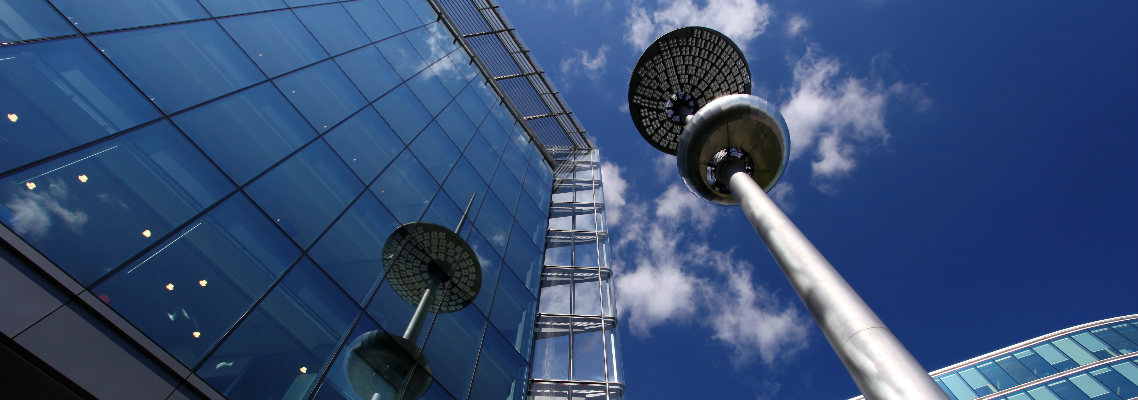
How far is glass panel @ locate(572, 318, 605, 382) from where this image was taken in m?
15.6

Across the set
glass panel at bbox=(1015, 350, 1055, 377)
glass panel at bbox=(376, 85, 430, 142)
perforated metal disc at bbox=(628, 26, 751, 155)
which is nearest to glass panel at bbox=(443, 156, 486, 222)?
glass panel at bbox=(376, 85, 430, 142)

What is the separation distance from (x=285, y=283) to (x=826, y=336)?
8373 mm

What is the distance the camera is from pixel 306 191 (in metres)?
10.3

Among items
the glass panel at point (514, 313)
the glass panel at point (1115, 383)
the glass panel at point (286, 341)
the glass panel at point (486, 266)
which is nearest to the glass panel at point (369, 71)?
the glass panel at point (486, 266)

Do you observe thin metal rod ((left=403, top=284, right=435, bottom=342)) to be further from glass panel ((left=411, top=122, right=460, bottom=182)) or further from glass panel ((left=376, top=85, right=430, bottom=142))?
glass panel ((left=376, top=85, right=430, bottom=142))

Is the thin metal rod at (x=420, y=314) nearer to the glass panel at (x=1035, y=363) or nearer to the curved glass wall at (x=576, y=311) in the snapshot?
the curved glass wall at (x=576, y=311)

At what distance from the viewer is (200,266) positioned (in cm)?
752

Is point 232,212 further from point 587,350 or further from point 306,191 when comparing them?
point 587,350

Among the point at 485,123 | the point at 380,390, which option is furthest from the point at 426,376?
the point at 485,123

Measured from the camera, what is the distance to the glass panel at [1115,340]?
3114 cm

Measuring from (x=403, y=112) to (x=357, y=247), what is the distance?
6431 millimetres

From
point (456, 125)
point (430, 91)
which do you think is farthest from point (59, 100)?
point (456, 125)

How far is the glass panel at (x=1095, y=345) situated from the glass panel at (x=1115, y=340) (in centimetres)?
35

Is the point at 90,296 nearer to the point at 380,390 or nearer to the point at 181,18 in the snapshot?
the point at 380,390
